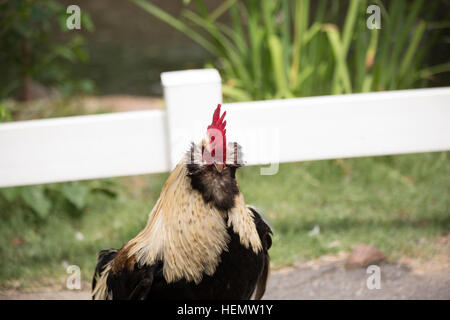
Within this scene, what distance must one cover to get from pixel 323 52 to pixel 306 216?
4.75 feet

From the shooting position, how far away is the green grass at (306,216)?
2.68m

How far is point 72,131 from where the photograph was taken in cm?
221

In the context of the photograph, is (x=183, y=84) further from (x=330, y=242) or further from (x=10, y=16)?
(x=10, y=16)

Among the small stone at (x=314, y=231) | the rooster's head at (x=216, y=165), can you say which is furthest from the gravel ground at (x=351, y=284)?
the rooster's head at (x=216, y=165)

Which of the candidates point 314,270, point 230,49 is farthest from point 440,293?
point 230,49

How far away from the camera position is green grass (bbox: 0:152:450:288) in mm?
2684

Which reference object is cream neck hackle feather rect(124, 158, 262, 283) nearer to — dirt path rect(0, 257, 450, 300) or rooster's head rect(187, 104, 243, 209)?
rooster's head rect(187, 104, 243, 209)

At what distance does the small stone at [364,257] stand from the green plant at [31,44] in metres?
1.82

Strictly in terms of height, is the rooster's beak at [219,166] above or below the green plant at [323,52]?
below

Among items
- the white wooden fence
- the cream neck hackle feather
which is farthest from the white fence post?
the cream neck hackle feather

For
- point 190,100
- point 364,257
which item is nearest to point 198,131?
point 190,100

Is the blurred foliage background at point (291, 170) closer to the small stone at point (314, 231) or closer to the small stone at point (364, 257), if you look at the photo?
the small stone at point (314, 231)

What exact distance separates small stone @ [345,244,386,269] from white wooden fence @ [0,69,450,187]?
461 mm
